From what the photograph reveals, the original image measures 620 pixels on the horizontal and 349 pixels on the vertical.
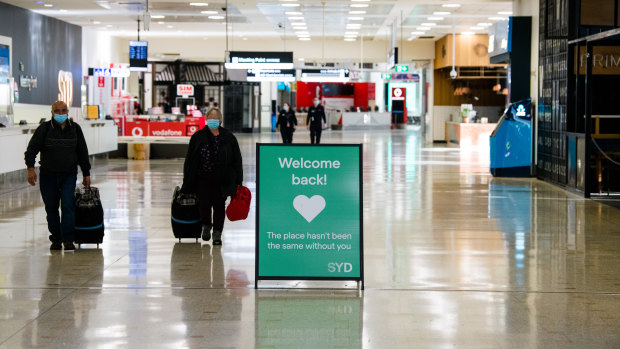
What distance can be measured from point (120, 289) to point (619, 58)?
34.4ft

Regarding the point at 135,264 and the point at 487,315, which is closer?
the point at 487,315

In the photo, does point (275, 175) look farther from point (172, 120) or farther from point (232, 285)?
point (172, 120)

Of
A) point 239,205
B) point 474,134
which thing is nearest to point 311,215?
point 239,205

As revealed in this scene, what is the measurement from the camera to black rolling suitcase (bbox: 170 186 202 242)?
931 cm

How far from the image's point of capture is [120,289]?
6.97 m

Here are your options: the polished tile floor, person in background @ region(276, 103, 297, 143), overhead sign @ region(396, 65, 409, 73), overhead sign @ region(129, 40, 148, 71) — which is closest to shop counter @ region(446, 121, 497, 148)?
overhead sign @ region(396, 65, 409, 73)

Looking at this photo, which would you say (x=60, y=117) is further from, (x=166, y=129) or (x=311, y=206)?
(x=166, y=129)

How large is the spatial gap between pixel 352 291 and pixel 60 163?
3287 mm

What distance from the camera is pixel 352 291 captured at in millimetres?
6934

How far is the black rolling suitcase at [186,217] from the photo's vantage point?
9312 mm

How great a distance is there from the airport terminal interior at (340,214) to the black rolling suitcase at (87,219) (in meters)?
0.14

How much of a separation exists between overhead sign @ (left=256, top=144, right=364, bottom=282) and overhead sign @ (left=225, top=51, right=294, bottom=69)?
21.8m

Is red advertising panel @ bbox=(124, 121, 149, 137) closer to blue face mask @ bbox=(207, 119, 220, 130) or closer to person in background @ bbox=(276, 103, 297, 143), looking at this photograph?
person in background @ bbox=(276, 103, 297, 143)

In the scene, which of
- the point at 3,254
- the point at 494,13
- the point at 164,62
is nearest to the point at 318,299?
the point at 3,254
